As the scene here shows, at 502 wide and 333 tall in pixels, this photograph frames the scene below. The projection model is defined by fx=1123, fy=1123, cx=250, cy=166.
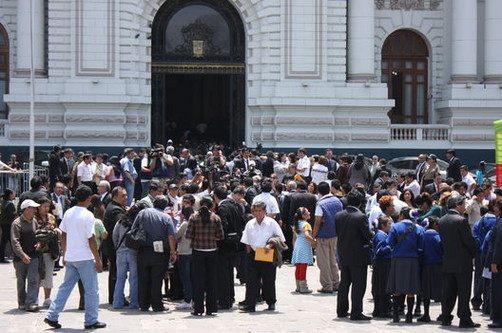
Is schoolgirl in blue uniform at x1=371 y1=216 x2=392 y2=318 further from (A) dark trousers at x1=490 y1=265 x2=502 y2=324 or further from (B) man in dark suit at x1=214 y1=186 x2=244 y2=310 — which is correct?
(B) man in dark suit at x1=214 y1=186 x2=244 y2=310

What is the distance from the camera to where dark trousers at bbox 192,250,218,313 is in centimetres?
1933

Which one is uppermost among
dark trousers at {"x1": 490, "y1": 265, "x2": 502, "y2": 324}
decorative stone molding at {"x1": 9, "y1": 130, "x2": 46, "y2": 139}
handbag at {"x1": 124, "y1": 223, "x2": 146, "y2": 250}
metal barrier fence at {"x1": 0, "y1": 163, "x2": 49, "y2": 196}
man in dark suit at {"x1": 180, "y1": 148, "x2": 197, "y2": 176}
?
decorative stone molding at {"x1": 9, "y1": 130, "x2": 46, "y2": 139}

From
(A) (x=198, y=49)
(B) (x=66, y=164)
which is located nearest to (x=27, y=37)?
(A) (x=198, y=49)

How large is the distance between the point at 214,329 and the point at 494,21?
3159cm

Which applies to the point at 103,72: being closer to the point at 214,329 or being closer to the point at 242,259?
the point at 242,259

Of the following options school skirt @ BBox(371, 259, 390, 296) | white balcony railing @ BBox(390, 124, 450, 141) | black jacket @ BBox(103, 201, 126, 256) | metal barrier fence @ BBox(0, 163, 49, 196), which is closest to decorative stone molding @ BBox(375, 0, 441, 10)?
white balcony railing @ BBox(390, 124, 450, 141)

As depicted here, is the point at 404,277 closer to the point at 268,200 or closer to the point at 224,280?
Result: the point at 224,280

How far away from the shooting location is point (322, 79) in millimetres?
44344

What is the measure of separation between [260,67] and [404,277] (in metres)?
27.1

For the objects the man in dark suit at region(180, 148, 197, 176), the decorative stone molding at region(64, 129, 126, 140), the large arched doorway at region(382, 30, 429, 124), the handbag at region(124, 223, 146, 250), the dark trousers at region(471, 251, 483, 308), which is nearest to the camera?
the handbag at region(124, 223, 146, 250)

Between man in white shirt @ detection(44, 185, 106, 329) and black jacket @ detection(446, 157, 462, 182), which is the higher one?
black jacket @ detection(446, 157, 462, 182)

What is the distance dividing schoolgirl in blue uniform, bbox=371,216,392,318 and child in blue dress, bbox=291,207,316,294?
2.67m

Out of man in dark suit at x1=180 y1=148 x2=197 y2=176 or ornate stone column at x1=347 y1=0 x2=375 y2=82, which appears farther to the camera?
ornate stone column at x1=347 y1=0 x2=375 y2=82

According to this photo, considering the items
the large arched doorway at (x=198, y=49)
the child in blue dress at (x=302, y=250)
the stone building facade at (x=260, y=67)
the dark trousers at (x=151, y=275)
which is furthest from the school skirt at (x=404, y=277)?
the large arched doorway at (x=198, y=49)
